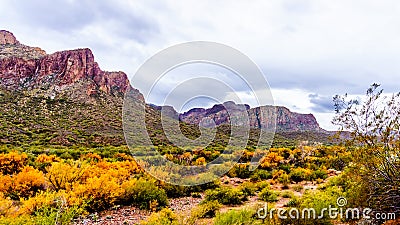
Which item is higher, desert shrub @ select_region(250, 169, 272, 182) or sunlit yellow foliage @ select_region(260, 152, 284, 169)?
sunlit yellow foliage @ select_region(260, 152, 284, 169)

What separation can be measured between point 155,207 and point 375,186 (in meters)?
6.60

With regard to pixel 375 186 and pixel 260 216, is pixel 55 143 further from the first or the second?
pixel 375 186

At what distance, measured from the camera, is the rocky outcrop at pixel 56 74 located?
180ft

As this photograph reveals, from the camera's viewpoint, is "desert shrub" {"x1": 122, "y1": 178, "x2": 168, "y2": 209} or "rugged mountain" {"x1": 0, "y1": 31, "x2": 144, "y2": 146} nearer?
"desert shrub" {"x1": 122, "y1": 178, "x2": 168, "y2": 209}

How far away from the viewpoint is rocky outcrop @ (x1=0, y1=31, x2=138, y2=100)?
5472 centimetres

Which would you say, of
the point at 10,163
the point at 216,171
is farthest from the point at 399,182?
the point at 10,163

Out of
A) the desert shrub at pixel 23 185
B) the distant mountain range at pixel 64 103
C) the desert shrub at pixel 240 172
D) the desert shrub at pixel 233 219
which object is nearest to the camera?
the desert shrub at pixel 233 219

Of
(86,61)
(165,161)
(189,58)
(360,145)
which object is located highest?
(86,61)

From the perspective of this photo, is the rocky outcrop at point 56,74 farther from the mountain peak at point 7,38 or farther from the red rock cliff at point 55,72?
the mountain peak at point 7,38

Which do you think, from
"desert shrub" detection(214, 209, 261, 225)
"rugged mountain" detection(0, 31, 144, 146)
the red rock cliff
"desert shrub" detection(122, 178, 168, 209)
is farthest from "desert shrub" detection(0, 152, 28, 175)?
the red rock cliff

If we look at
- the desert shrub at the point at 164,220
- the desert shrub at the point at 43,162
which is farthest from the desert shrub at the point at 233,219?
the desert shrub at the point at 43,162

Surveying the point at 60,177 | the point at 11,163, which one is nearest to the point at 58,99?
the point at 11,163

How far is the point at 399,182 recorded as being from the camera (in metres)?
6.48

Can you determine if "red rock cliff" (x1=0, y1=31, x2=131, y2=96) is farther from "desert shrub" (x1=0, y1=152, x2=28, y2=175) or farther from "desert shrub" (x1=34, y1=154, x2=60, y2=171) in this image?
"desert shrub" (x1=0, y1=152, x2=28, y2=175)
